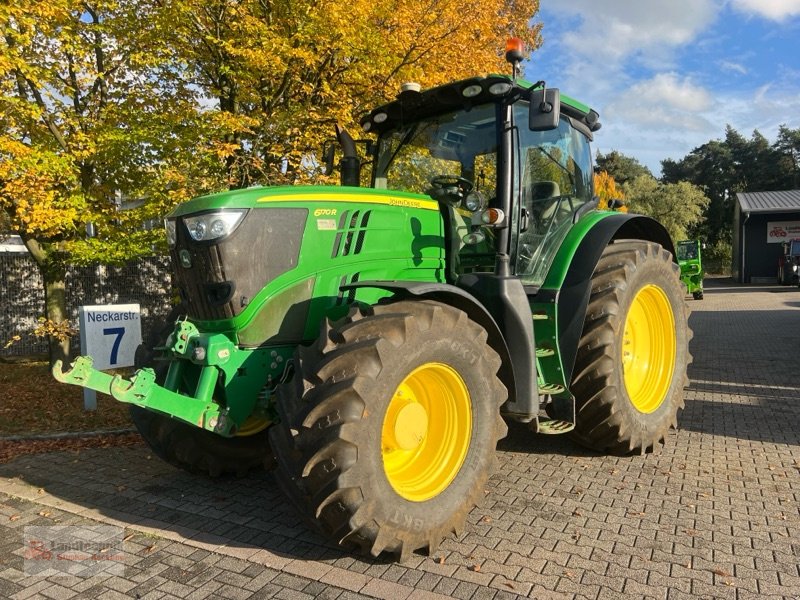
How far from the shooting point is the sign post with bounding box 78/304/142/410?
625cm

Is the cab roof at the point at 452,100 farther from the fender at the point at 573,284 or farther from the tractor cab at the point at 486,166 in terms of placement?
the fender at the point at 573,284

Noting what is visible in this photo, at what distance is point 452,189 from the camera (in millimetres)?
4406

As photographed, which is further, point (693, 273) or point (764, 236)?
point (764, 236)

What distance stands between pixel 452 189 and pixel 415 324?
1636 mm

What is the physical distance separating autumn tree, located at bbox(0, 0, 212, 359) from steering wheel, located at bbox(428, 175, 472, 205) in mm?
3961

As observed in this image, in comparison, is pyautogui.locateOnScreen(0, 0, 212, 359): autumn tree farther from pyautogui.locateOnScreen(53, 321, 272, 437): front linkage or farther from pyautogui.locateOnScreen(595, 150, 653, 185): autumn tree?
pyautogui.locateOnScreen(595, 150, 653, 185): autumn tree

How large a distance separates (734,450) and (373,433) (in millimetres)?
3535

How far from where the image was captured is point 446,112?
14.8 ft

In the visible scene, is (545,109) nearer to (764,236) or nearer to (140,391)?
(140,391)

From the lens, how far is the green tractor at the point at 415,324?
2.93 meters

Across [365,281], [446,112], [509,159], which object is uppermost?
[446,112]

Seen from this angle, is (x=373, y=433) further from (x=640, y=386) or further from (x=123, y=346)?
(x=123, y=346)

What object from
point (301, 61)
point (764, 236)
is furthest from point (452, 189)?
point (764, 236)

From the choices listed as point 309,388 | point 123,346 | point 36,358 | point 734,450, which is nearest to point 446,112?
point 309,388
